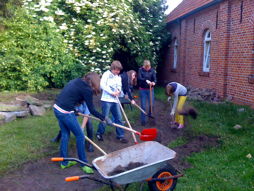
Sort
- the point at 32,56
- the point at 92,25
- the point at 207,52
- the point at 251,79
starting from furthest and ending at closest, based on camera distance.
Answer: the point at 92,25, the point at 207,52, the point at 32,56, the point at 251,79

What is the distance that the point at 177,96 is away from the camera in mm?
7395

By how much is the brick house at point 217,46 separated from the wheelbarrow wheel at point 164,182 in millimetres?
6088

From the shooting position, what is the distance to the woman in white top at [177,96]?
729 cm

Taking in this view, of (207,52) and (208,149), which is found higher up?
(207,52)

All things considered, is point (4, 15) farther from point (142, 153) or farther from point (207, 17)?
point (142, 153)

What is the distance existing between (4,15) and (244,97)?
1039 cm

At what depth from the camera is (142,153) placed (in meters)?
4.60

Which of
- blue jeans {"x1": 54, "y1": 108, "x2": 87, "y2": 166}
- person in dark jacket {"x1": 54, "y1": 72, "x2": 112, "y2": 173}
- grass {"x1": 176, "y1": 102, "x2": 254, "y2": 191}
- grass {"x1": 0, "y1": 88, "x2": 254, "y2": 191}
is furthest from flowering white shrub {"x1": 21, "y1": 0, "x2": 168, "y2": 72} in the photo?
person in dark jacket {"x1": 54, "y1": 72, "x2": 112, "y2": 173}

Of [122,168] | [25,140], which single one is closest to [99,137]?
[25,140]

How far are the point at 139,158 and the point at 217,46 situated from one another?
8146 millimetres

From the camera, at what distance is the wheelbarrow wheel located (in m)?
4.15

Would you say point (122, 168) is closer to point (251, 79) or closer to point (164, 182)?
point (164, 182)

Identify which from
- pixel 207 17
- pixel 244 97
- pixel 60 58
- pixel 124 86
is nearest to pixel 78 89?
pixel 124 86

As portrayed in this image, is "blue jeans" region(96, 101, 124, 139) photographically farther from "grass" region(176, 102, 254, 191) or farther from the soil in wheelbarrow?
"grass" region(176, 102, 254, 191)
